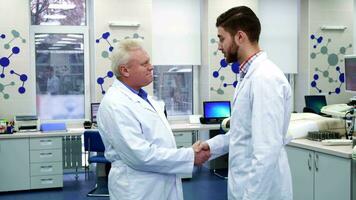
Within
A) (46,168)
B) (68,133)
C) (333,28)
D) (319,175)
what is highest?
(333,28)

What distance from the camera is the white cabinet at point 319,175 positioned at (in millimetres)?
3012

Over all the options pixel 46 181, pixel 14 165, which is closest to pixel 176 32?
pixel 46 181

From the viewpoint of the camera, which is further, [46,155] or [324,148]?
[46,155]

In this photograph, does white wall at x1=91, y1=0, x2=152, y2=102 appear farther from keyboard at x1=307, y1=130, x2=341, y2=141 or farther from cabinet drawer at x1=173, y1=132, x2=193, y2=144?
keyboard at x1=307, y1=130, x2=341, y2=141

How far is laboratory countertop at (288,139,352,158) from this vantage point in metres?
2.98

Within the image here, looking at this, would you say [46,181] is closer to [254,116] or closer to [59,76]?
[59,76]

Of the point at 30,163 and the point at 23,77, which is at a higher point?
the point at 23,77

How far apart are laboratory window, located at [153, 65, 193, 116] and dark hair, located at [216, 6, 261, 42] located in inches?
192

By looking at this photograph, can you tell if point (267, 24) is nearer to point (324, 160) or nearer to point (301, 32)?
point (301, 32)

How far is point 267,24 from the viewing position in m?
7.05

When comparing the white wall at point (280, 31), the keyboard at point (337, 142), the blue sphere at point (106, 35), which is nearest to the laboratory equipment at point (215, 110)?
the white wall at point (280, 31)

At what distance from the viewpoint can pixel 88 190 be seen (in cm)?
534

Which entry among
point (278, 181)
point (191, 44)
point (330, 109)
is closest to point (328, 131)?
point (330, 109)

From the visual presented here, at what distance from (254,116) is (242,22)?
0.40 meters
